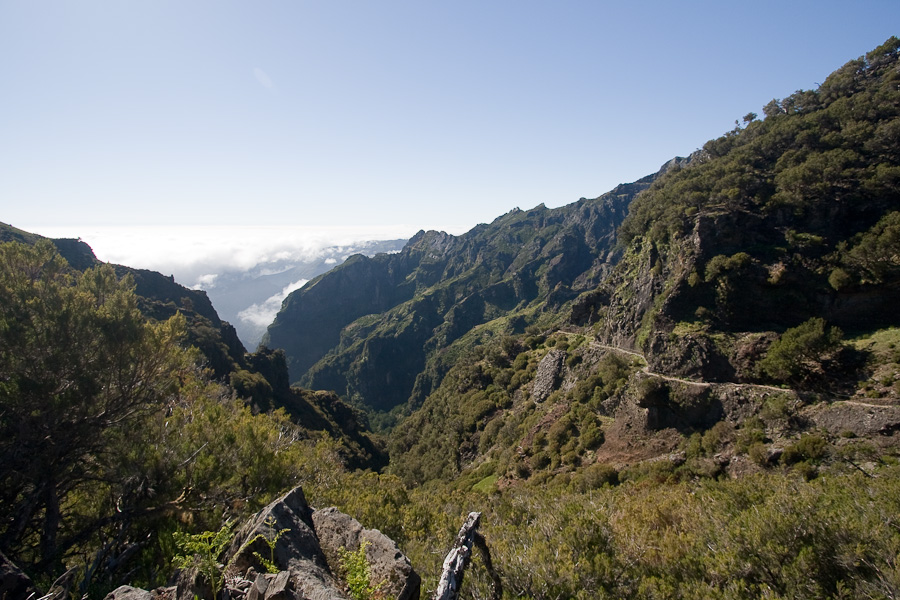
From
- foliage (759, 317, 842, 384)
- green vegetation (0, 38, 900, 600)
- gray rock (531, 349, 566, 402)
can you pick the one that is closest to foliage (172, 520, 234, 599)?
green vegetation (0, 38, 900, 600)

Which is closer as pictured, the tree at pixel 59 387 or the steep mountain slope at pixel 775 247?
the tree at pixel 59 387

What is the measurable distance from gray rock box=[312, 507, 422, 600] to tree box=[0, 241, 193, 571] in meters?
8.54

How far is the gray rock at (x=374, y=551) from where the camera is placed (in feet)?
22.4

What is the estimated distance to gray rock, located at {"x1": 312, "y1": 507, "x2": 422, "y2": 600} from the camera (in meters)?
6.82

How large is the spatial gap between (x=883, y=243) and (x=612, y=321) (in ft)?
82.0

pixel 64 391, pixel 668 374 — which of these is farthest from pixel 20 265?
pixel 668 374

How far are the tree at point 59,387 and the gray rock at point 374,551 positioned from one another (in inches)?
336

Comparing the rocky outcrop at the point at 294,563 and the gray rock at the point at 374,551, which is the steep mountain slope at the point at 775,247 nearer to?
the gray rock at the point at 374,551

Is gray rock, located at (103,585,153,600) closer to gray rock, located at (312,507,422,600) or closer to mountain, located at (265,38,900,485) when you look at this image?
gray rock, located at (312,507,422,600)

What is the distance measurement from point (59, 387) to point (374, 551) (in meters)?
13.3

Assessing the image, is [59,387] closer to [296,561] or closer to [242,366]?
[296,561]

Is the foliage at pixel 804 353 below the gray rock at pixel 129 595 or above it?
below

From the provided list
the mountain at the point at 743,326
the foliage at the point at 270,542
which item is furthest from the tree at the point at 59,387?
the mountain at the point at 743,326

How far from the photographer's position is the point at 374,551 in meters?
7.74
